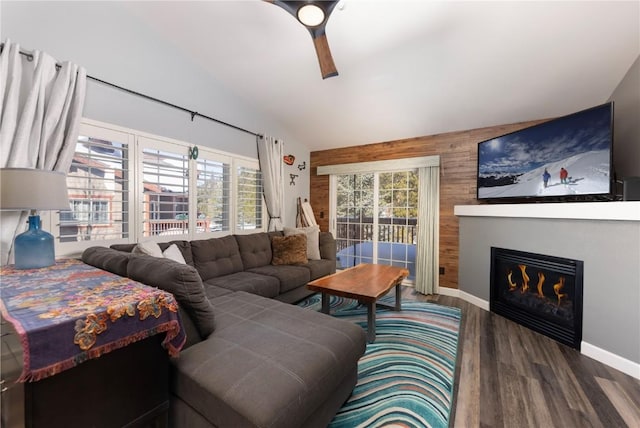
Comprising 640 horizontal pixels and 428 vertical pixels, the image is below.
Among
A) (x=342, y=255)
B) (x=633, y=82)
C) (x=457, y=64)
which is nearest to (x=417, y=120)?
(x=457, y=64)

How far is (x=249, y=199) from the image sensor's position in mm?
3807

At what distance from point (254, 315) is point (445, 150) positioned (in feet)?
10.8

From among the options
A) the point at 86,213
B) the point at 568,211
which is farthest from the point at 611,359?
the point at 86,213

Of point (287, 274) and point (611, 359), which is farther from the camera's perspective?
point (287, 274)

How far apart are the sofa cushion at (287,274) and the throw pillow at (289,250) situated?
13cm

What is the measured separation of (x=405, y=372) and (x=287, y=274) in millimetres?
1509

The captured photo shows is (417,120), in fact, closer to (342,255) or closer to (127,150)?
(342,255)

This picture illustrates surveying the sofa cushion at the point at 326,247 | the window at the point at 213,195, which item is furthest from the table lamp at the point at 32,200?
the sofa cushion at the point at 326,247

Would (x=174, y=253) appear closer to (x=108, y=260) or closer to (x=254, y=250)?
(x=108, y=260)

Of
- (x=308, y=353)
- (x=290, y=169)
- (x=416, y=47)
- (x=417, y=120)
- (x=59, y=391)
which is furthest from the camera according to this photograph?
(x=290, y=169)

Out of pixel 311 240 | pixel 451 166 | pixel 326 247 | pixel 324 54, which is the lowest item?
pixel 326 247

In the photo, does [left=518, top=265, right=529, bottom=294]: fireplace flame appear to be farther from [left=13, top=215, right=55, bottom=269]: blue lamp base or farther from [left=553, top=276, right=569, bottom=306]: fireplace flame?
[left=13, top=215, right=55, bottom=269]: blue lamp base

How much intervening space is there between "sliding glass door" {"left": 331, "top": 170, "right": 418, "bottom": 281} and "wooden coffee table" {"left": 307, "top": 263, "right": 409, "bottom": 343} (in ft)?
3.48

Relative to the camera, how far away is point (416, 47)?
255 centimetres
